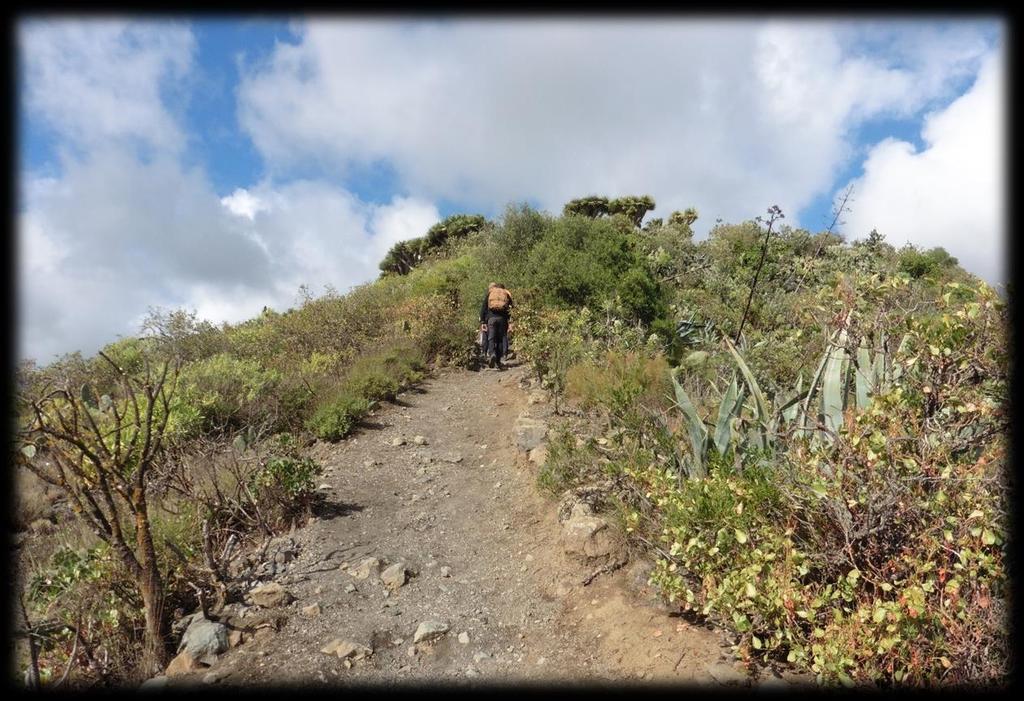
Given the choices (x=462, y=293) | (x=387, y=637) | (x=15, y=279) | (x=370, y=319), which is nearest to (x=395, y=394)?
(x=370, y=319)

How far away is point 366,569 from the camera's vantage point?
18.2ft

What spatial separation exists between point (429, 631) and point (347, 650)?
0.59 m

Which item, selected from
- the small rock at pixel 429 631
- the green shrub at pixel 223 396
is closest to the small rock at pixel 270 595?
the small rock at pixel 429 631

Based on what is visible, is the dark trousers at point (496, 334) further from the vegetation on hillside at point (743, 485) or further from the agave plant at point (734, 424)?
the agave plant at point (734, 424)

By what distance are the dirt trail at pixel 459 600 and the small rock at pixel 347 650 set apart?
1.7 inches

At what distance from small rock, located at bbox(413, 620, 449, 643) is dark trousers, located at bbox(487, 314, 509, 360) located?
8.51m

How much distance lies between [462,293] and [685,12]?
14.8 metres

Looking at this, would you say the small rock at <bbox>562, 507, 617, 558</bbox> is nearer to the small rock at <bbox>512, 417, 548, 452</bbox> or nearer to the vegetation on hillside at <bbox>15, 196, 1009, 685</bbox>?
the vegetation on hillside at <bbox>15, 196, 1009, 685</bbox>

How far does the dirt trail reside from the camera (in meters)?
4.03

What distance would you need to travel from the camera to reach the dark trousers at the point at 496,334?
12.8 metres

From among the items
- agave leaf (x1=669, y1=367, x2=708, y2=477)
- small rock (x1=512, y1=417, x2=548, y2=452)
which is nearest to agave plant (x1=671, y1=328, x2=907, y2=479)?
agave leaf (x1=669, y1=367, x2=708, y2=477)

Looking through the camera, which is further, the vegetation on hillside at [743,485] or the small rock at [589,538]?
the small rock at [589,538]

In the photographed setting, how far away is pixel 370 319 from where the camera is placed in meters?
15.4

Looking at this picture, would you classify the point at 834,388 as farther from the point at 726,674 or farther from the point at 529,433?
the point at 529,433
